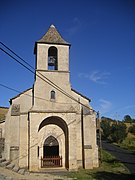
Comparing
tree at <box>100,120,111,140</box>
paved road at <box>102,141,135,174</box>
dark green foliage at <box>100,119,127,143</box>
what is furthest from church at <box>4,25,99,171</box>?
tree at <box>100,120,111,140</box>

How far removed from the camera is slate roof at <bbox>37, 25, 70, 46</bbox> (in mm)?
23584

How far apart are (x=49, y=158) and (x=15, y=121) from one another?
14.8 ft

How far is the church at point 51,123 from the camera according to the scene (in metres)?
20.4

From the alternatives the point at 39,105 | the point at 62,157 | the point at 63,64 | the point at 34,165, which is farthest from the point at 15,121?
the point at 63,64

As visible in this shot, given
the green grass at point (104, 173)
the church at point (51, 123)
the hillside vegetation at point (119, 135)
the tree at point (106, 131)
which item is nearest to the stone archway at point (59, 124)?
the church at point (51, 123)

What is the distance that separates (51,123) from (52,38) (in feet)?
28.3

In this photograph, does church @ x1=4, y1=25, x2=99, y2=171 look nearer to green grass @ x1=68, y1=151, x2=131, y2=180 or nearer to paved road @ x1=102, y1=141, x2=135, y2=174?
green grass @ x1=68, y1=151, x2=131, y2=180

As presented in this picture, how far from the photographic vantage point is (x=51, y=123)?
22.5 meters

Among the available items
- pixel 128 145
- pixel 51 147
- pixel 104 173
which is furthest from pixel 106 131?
pixel 104 173

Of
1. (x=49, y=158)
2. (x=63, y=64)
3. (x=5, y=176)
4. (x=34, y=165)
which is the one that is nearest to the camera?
(x=5, y=176)

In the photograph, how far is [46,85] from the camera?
2233 cm

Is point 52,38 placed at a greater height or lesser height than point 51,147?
greater

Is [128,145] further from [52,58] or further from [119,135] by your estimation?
[52,58]

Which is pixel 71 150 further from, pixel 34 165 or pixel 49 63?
pixel 49 63
